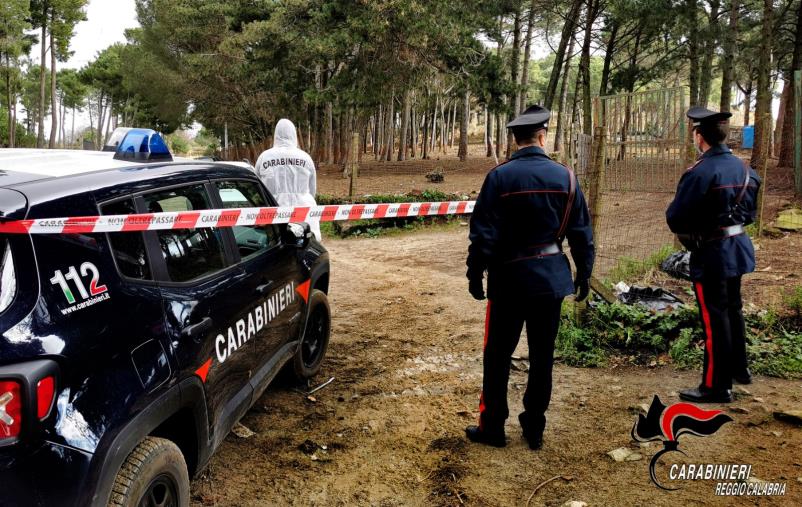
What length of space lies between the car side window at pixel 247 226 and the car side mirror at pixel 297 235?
85mm

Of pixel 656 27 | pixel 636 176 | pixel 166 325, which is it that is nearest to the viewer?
pixel 166 325

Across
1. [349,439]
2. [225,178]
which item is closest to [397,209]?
[225,178]

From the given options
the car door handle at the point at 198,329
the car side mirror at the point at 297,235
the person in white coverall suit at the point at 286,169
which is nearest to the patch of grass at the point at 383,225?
the person in white coverall suit at the point at 286,169

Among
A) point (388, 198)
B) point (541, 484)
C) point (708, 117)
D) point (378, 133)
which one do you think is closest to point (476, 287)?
point (541, 484)

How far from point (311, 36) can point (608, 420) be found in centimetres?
1720

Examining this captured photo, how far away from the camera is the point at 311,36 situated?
60.4ft

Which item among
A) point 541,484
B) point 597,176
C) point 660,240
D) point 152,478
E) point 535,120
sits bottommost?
point 541,484

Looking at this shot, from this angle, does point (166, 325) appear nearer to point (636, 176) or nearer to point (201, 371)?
point (201, 371)

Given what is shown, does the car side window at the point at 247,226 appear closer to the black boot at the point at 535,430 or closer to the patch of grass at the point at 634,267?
the black boot at the point at 535,430

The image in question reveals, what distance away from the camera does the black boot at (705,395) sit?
393cm

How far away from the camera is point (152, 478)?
6.98 feet

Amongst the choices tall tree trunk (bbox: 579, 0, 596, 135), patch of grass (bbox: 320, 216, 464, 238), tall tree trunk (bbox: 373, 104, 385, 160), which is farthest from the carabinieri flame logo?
tall tree trunk (bbox: 373, 104, 385, 160)

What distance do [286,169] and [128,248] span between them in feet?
14.4

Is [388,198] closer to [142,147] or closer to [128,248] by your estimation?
[142,147]
